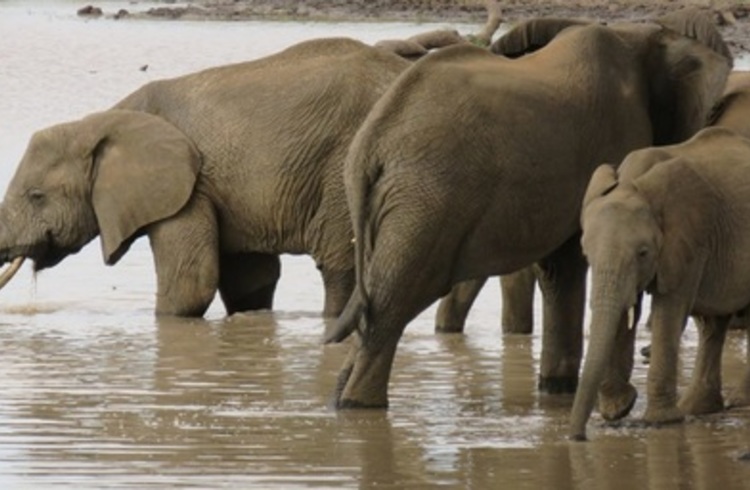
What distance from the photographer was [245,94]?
52.3 feet

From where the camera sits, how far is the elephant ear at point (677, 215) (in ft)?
36.1

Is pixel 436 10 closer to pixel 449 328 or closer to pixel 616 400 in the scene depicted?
pixel 449 328

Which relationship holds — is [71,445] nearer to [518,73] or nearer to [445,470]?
[445,470]

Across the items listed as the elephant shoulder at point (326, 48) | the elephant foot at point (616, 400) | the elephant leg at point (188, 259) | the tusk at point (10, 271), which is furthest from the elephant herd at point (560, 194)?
the tusk at point (10, 271)

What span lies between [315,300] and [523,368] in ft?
12.3

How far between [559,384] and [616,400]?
1.24 meters

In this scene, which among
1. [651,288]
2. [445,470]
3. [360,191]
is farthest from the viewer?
[360,191]

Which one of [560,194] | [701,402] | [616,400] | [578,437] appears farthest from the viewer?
[560,194]

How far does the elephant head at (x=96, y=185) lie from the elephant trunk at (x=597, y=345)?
5447 millimetres

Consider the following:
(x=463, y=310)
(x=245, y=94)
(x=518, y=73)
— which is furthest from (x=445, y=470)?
(x=245, y=94)

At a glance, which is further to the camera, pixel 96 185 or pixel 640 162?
pixel 96 185

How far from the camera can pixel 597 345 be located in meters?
10.6

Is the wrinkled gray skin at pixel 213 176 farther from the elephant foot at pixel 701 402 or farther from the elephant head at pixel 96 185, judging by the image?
the elephant foot at pixel 701 402

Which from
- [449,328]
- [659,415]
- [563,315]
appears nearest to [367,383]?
[563,315]
